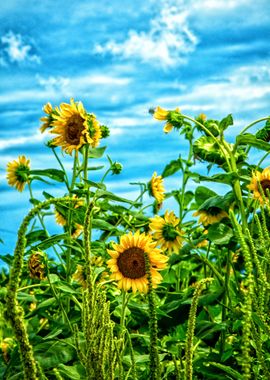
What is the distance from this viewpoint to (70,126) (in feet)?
6.30

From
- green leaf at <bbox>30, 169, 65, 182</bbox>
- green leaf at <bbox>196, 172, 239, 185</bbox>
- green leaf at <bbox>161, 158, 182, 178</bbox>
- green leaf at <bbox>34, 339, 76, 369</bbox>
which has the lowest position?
green leaf at <bbox>34, 339, 76, 369</bbox>

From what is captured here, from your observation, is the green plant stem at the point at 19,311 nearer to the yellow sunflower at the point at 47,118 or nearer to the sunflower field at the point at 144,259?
the sunflower field at the point at 144,259

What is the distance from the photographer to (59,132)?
1.96m

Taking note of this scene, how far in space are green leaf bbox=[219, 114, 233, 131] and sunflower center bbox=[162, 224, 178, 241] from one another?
339 millimetres

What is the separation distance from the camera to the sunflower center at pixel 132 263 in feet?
4.96

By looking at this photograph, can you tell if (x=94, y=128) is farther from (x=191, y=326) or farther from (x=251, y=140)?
(x=191, y=326)

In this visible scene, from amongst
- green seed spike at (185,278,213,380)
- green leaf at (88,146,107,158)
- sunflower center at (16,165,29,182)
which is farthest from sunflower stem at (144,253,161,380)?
sunflower center at (16,165,29,182)

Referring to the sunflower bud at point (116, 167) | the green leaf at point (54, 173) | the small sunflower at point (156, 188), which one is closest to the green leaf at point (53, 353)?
the green leaf at point (54, 173)

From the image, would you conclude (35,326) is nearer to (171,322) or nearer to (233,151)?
(171,322)

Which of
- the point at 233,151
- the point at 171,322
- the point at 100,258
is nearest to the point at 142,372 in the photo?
the point at 171,322

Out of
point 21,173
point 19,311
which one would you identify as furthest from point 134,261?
point 19,311

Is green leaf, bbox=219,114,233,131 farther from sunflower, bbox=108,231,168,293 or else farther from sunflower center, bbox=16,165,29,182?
sunflower center, bbox=16,165,29,182

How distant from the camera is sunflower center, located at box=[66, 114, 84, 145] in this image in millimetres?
1896

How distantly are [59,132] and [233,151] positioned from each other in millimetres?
590
